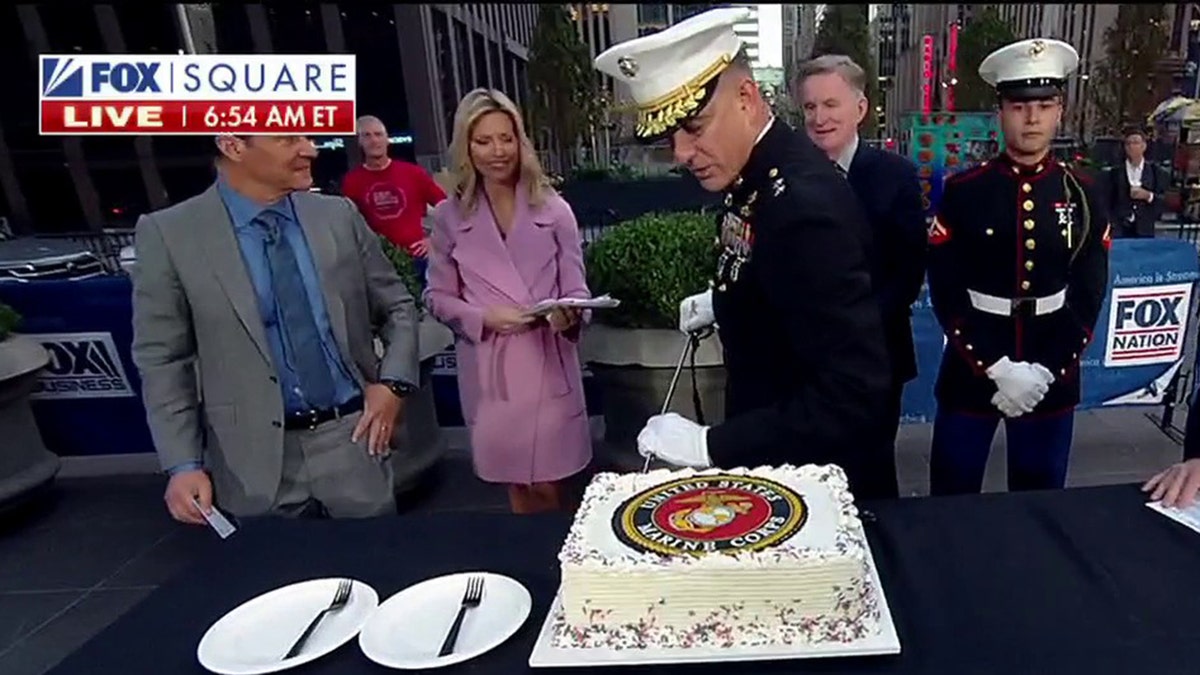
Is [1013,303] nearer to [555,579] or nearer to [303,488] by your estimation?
[555,579]

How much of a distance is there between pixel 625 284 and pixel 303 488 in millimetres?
1514

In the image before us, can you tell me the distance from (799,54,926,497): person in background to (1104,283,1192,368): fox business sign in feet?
5.71

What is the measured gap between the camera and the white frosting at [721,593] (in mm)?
872

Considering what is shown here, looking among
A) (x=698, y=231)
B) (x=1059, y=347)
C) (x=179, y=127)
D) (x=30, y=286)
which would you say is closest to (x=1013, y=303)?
(x=1059, y=347)

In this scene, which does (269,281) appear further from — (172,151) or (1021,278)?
(172,151)

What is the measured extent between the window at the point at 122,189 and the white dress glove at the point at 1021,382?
13.4 metres

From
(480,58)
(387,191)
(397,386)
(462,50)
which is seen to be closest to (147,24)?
(387,191)

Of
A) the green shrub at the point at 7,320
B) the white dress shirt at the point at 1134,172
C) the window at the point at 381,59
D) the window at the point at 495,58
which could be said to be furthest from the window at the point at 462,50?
the green shrub at the point at 7,320

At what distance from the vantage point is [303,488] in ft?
5.89

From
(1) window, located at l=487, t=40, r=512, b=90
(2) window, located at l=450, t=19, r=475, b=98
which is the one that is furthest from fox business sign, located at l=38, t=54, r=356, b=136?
(1) window, located at l=487, t=40, r=512, b=90

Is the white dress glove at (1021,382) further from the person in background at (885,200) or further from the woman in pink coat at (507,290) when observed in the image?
the woman in pink coat at (507,290)

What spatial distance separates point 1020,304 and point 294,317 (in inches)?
72.2

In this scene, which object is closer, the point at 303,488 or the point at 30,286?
the point at 303,488

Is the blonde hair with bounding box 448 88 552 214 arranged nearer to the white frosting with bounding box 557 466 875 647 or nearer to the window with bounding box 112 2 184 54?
the white frosting with bounding box 557 466 875 647
